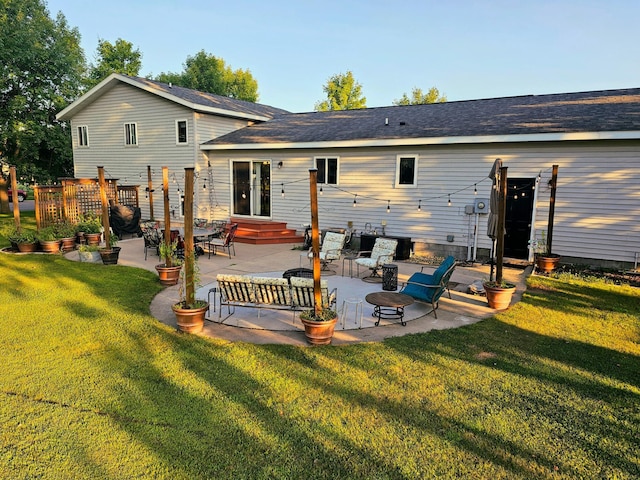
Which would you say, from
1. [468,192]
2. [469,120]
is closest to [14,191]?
[468,192]

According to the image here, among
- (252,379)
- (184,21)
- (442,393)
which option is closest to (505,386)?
(442,393)

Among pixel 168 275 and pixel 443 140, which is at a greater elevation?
pixel 443 140

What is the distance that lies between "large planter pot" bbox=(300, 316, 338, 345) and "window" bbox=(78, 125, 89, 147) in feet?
58.0

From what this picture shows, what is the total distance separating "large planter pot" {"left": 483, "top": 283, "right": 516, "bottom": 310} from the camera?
6840 millimetres

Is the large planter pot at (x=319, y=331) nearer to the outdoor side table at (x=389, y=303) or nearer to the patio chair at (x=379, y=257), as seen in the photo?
the outdoor side table at (x=389, y=303)

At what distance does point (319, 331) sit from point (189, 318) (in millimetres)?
1914

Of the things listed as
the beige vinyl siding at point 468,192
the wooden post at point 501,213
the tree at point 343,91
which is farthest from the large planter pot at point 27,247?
the tree at point 343,91

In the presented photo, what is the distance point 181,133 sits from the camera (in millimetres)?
15602

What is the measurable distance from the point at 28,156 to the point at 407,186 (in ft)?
66.0

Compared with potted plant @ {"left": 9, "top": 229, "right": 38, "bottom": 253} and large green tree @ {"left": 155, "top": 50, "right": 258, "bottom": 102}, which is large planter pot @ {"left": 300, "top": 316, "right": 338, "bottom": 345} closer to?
potted plant @ {"left": 9, "top": 229, "right": 38, "bottom": 253}

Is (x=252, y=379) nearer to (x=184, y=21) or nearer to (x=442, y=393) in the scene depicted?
(x=442, y=393)

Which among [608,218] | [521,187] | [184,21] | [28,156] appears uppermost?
[184,21]

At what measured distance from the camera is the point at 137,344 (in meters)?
5.32

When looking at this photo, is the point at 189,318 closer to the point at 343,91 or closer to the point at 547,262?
the point at 547,262
